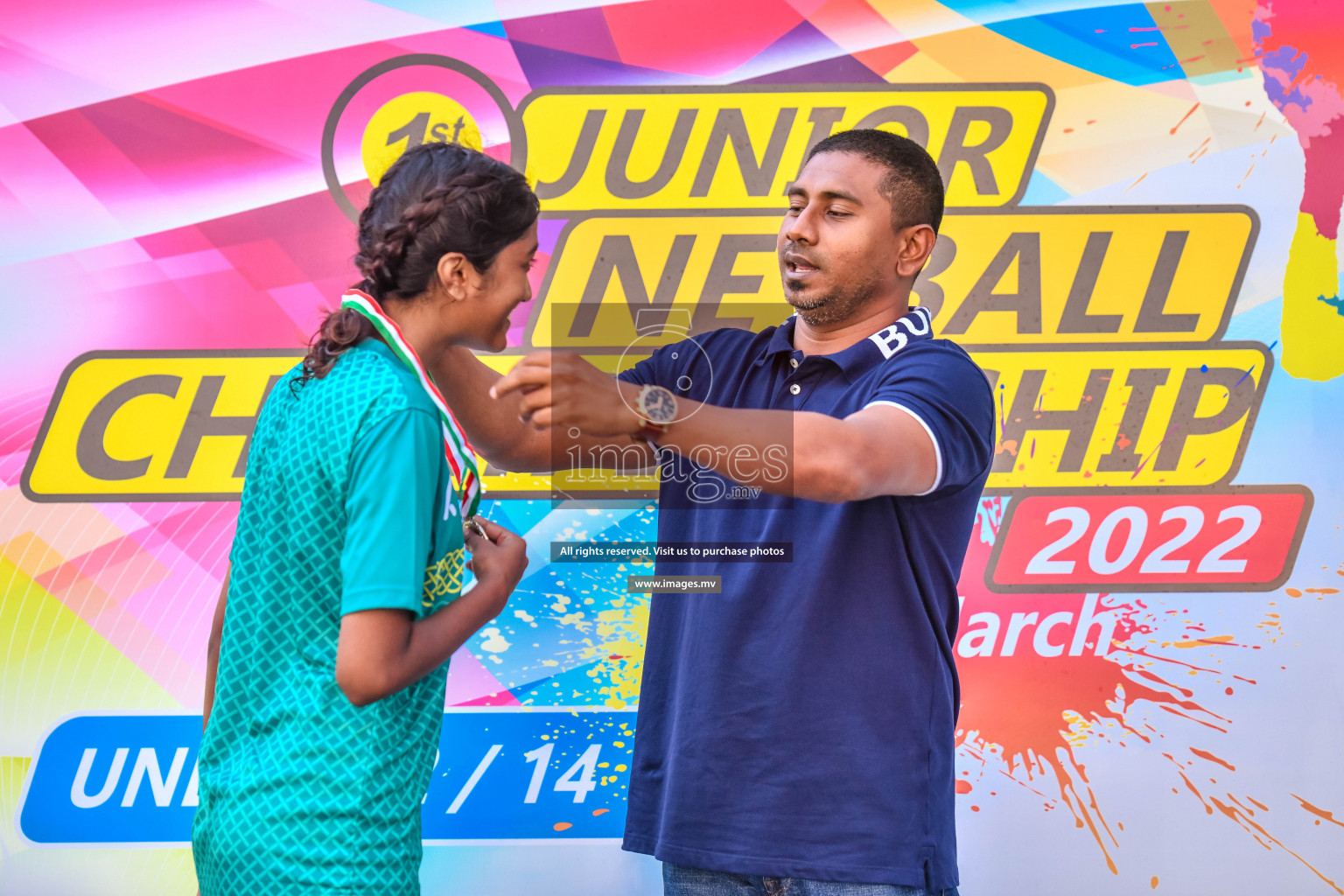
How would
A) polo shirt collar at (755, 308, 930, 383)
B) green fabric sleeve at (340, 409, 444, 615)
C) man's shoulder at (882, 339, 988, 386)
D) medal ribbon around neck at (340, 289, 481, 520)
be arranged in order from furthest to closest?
polo shirt collar at (755, 308, 930, 383), man's shoulder at (882, 339, 988, 386), medal ribbon around neck at (340, 289, 481, 520), green fabric sleeve at (340, 409, 444, 615)

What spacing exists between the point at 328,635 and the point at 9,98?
213cm

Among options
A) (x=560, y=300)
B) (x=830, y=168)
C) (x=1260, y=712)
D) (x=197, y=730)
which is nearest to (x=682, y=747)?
(x=830, y=168)

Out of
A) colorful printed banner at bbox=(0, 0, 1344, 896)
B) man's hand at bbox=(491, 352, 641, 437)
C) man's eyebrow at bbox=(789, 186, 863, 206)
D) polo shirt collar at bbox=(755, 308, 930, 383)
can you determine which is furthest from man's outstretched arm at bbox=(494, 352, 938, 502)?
colorful printed banner at bbox=(0, 0, 1344, 896)

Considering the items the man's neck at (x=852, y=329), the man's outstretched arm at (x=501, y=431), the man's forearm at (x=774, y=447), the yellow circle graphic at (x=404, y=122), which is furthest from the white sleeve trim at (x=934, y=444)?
the yellow circle graphic at (x=404, y=122)

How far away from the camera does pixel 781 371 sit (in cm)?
175

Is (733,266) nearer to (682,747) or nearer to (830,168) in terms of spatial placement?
(830,168)

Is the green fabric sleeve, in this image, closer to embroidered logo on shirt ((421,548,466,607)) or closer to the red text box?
embroidered logo on shirt ((421,548,466,607))

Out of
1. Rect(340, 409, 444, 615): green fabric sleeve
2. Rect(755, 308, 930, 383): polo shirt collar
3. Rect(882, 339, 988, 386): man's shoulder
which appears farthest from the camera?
Rect(755, 308, 930, 383): polo shirt collar

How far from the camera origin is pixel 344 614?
1.17 m

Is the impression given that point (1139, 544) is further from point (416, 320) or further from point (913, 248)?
point (416, 320)

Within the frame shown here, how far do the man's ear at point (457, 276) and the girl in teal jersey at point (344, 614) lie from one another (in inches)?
1.1

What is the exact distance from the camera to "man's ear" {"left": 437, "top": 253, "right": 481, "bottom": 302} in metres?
1.35

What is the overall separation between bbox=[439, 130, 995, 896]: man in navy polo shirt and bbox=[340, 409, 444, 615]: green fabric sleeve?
149 mm

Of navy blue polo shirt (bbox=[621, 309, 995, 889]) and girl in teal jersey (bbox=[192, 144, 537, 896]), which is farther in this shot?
navy blue polo shirt (bbox=[621, 309, 995, 889])
